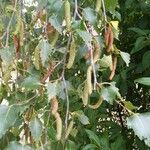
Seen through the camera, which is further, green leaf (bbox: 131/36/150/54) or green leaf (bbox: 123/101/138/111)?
green leaf (bbox: 131/36/150/54)

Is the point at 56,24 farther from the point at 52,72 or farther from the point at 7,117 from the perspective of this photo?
the point at 7,117

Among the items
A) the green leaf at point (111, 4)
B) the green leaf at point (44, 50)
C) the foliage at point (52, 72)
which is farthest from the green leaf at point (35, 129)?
the green leaf at point (111, 4)

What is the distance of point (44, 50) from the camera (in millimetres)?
1017

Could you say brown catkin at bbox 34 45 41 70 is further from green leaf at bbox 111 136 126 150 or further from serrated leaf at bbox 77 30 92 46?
green leaf at bbox 111 136 126 150

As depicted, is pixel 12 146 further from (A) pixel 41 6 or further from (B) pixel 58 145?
(A) pixel 41 6


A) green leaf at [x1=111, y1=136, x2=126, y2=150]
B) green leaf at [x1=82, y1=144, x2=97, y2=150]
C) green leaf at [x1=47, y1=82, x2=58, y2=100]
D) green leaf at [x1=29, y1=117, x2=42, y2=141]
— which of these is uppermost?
green leaf at [x1=47, y1=82, x2=58, y2=100]

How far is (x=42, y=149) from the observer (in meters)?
0.96

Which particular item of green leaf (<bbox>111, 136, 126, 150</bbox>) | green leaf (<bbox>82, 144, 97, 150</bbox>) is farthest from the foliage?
green leaf (<bbox>111, 136, 126, 150</bbox>)

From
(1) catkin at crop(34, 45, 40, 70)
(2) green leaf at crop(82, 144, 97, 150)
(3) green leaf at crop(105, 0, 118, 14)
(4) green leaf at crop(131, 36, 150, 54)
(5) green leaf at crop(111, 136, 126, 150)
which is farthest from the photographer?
(4) green leaf at crop(131, 36, 150, 54)

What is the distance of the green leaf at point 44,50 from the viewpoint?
1.02 metres

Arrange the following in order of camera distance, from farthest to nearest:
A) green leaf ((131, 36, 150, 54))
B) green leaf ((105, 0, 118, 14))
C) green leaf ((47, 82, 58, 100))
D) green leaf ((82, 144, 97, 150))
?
green leaf ((131, 36, 150, 54)), green leaf ((82, 144, 97, 150)), green leaf ((105, 0, 118, 14)), green leaf ((47, 82, 58, 100))

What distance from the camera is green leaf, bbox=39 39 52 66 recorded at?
1.02 meters

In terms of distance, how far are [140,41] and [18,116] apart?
1.02 meters

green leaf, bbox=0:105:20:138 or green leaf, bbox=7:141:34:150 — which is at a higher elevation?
green leaf, bbox=0:105:20:138
